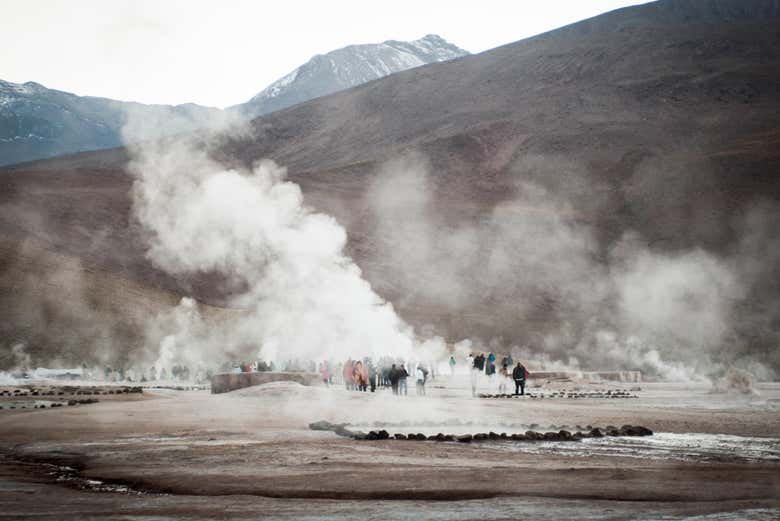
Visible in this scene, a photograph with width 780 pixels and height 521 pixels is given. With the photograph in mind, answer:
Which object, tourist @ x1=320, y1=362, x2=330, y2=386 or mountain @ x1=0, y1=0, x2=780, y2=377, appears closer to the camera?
tourist @ x1=320, y1=362, x2=330, y2=386

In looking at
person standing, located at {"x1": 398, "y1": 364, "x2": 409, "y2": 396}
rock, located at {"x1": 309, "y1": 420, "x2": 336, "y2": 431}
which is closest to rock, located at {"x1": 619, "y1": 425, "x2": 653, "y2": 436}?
rock, located at {"x1": 309, "y1": 420, "x2": 336, "y2": 431}

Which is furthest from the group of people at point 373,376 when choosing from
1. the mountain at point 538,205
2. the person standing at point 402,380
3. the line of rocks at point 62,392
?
the mountain at point 538,205

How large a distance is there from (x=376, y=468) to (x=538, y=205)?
272ft

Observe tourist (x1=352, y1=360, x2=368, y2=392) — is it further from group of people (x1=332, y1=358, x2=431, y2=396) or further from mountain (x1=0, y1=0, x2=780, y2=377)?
mountain (x1=0, y1=0, x2=780, y2=377)

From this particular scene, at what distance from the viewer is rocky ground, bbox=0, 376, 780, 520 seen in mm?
8250

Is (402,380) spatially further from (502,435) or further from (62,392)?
(62,392)

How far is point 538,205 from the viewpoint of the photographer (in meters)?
92.1

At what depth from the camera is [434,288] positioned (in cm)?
7638

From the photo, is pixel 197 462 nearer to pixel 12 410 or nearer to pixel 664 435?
pixel 664 435

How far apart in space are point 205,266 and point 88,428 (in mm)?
55062

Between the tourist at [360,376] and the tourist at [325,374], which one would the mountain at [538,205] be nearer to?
the tourist at [325,374]

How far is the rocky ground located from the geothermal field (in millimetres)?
74

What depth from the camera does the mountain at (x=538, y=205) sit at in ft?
214

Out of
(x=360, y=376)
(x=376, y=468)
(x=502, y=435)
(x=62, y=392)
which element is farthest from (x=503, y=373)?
(x=376, y=468)
